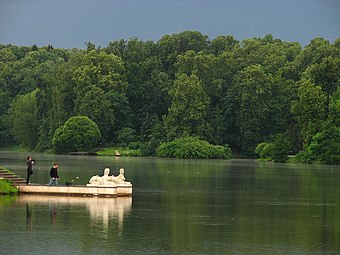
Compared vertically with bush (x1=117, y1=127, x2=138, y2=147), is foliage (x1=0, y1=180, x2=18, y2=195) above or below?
below

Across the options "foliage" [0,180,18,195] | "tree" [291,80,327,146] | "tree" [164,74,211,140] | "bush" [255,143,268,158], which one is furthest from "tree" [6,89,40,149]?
"foliage" [0,180,18,195]

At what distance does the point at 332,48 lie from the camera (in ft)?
431

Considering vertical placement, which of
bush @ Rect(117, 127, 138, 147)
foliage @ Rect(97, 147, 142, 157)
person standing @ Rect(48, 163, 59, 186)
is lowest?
person standing @ Rect(48, 163, 59, 186)

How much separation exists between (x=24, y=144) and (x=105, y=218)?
11803 cm

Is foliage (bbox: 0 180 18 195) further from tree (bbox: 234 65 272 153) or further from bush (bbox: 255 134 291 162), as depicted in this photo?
tree (bbox: 234 65 272 153)

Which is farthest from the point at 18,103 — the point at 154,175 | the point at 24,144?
the point at 154,175

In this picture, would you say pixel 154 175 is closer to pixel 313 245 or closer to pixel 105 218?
pixel 105 218

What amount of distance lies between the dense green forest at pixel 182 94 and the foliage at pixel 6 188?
238 ft

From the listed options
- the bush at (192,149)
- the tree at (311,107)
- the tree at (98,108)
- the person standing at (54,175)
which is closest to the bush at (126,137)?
the tree at (98,108)

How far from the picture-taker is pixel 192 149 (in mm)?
123125

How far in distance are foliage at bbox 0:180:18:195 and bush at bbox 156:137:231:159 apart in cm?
7969

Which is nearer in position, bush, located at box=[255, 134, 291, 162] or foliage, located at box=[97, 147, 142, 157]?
bush, located at box=[255, 134, 291, 162]

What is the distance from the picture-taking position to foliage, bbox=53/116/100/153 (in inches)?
5030

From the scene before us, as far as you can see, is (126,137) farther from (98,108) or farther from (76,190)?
(76,190)
